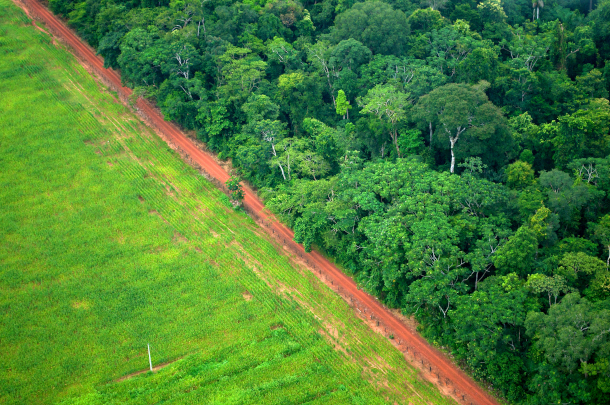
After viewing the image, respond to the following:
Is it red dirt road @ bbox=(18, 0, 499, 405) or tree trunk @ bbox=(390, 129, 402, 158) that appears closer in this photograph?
red dirt road @ bbox=(18, 0, 499, 405)

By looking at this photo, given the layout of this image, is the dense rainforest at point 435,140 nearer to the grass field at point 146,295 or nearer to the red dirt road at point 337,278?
the red dirt road at point 337,278

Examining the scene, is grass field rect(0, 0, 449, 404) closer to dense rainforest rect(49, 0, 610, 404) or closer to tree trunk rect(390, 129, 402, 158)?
dense rainforest rect(49, 0, 610, 404)

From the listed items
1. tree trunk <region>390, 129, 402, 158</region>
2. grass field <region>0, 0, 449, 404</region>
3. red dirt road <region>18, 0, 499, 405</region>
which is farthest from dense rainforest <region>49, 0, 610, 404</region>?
grass field <region>0, 0, 449, 404</region>

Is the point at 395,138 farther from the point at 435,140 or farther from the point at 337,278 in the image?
the point at 337,278

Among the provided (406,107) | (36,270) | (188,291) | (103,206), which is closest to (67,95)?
(103,206)

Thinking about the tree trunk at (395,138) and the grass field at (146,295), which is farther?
the tree trunk at (395,138)

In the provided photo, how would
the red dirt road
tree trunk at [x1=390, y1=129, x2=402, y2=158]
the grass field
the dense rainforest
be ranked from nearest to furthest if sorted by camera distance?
the dense rainforest → the red dirt road → the grass field → tree trunk at [x1=390, y1=129, x2=402, y2=158]

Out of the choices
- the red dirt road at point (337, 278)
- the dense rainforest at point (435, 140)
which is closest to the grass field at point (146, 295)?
the red dirt road at point (337, 278)
